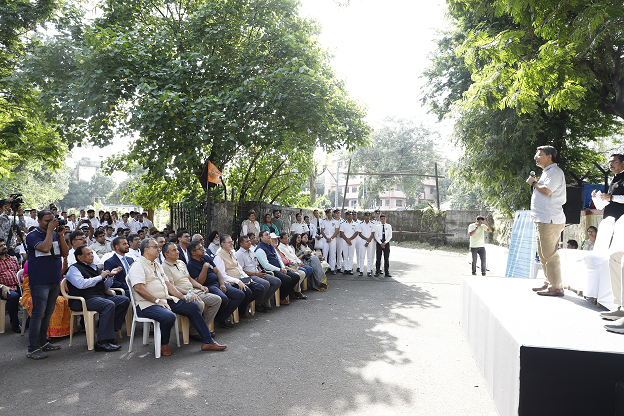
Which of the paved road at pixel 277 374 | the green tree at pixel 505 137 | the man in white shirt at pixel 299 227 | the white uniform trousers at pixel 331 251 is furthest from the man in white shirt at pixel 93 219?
the green tree at pixel 505 137

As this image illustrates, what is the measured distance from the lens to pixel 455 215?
24609mm

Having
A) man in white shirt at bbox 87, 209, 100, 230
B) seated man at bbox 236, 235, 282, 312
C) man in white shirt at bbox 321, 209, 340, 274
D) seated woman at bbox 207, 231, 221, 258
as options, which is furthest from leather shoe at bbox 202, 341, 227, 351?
man in white shirt at bbox 87, 209, 100, 230

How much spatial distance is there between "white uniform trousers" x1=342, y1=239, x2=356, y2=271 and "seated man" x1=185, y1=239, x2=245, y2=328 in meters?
6.71

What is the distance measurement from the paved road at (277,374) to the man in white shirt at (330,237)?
597cm

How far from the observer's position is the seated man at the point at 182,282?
6.03 metres

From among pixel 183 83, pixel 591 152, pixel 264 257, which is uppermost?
pixel 183 83

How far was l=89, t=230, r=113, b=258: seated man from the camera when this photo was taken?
8.01 meters

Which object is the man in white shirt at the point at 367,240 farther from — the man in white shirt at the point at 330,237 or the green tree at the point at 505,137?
the green tree at the point at 505,137

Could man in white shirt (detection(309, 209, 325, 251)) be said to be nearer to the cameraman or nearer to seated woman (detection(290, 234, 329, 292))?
seated woman (detection(290, 234, 329, 292))

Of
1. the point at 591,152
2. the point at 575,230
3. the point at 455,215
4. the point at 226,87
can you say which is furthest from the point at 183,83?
the point at 455,215

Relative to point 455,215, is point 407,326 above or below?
below

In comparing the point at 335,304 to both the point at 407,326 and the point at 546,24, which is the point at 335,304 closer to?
the point at 407,326

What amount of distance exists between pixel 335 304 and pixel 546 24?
5820mm

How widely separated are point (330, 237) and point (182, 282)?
750 cm
